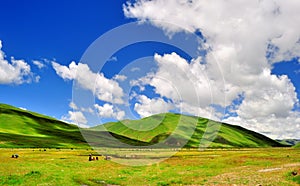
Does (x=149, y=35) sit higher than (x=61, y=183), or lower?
higher

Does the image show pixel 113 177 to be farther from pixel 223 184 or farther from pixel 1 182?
pixel 223 184

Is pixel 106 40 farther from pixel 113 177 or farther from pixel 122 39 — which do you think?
pixel 113 177

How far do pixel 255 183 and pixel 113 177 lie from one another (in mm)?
20246

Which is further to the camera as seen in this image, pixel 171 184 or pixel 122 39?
pixel 122 39

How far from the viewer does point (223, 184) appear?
100 feet

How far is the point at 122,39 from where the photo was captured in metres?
41.8

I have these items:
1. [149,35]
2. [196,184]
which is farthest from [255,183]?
[149,35]

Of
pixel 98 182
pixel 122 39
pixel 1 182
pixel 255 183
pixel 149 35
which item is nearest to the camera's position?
pixel 255 183

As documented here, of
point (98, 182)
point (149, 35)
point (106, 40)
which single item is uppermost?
point (149, 35)

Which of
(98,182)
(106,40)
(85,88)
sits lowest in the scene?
(98,182)

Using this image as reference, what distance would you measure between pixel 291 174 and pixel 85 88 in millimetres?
27600

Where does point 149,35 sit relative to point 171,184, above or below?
above

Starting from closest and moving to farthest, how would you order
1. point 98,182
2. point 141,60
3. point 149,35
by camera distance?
point 98,182 < point 149,35 < point 141,60

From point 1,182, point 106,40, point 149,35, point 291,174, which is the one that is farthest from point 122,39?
point 291,174
